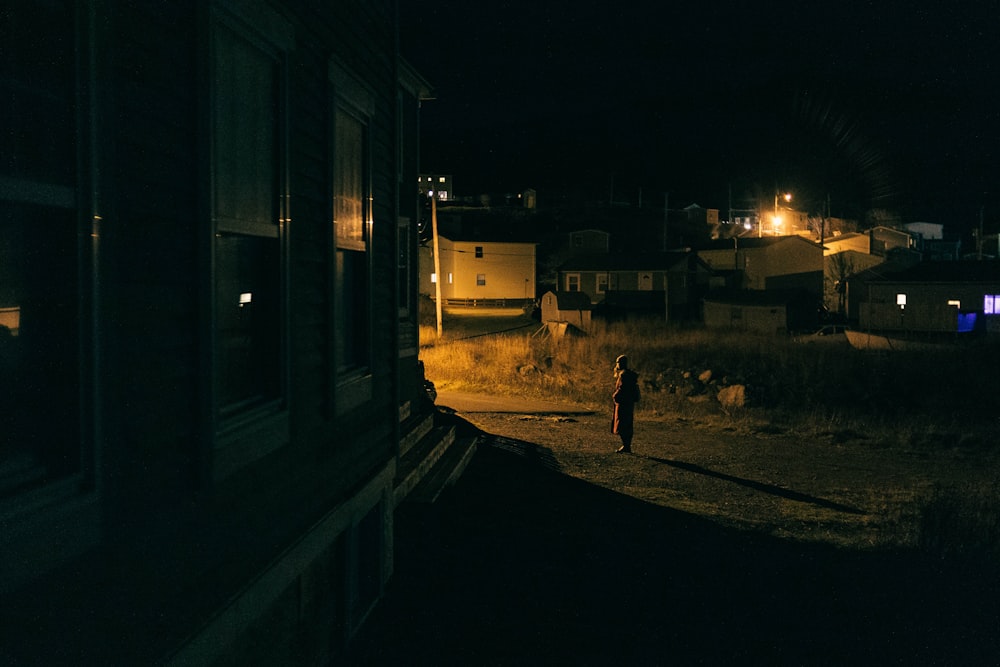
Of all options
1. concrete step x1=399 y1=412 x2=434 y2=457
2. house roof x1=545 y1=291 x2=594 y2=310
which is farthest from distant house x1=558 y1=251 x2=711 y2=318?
concrete step x1=399 y1=412 x2=434 y2=457

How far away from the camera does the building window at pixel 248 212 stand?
3428mm

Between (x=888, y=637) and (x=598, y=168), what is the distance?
16836 cm

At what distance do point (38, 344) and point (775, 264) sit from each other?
59045 millimetres

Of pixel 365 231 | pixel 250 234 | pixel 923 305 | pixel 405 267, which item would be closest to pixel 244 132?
pixel 250 234

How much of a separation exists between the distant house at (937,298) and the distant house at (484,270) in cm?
2550

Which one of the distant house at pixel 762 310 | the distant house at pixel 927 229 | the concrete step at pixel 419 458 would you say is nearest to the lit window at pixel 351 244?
the concrete step at pixel 419 458

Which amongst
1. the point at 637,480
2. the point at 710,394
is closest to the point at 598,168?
the point at 710,394

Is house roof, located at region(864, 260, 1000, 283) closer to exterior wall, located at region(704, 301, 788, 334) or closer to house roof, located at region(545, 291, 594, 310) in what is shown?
exterior wall, located at region(704, 301, 788, 334)

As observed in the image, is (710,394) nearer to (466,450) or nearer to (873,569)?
(466,450)


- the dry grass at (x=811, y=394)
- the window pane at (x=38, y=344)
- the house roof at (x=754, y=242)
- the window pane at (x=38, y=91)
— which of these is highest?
the house roof at (x=754, y=242)

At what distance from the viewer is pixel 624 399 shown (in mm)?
14023

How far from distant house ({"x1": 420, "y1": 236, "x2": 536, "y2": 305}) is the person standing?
149 ft

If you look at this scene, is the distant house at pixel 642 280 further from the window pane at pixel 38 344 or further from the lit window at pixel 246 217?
the window pane at pixel 38 344

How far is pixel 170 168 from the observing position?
113 inches
